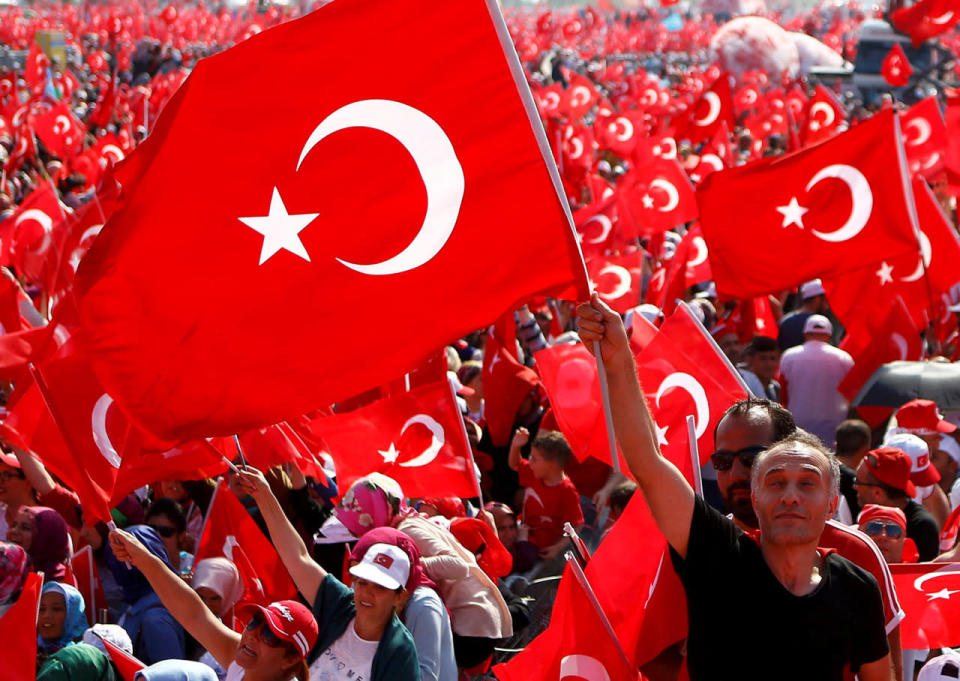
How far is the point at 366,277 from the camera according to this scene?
3.72 meters

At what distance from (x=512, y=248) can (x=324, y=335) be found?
0.54 meters

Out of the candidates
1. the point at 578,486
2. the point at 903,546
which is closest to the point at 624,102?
the point at 578,486

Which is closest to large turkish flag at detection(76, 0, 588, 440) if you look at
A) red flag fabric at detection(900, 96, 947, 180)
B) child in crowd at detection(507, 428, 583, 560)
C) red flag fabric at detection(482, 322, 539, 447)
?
child in crowd at detection(507, 428, 583, 560)

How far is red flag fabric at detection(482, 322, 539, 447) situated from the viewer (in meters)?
7.88

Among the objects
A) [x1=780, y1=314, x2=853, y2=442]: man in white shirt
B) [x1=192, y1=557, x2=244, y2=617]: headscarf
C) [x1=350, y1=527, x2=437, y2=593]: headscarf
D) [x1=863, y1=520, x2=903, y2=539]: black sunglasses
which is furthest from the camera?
[x1=780, y1=314, x2=853, y2=442]: man in white shirt

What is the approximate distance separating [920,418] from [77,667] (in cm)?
381

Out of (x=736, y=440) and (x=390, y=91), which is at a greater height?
(x=390, y=91)

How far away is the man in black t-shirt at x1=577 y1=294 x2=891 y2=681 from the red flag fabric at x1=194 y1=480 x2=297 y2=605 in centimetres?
267

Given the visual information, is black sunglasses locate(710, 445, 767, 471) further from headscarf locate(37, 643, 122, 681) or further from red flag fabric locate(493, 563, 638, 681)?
headscarf locate(37, 643, 122, 681)

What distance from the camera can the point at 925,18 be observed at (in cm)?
1573

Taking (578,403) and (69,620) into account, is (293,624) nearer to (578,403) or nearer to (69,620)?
(69,620)

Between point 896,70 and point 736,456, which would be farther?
point 896,70

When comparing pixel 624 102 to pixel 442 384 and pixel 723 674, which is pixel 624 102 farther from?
pixel 723 674

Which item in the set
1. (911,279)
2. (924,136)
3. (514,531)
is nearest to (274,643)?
(514,531)
